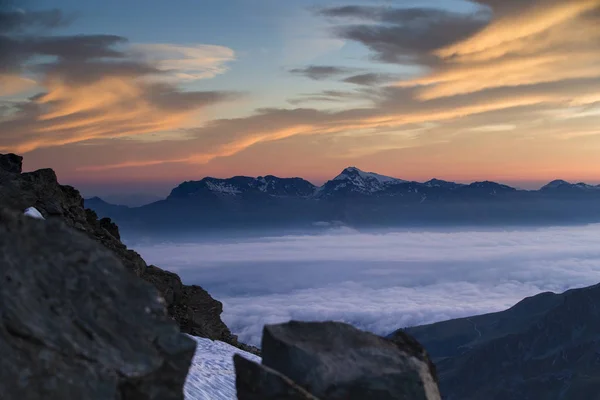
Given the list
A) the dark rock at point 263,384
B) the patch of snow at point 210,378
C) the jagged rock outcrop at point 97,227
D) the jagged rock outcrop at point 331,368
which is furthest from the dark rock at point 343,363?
the jagged rock outcrop at point 97,227

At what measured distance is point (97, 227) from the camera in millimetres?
58844

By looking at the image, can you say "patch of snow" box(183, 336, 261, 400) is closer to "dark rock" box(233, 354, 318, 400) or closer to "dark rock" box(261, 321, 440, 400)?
"dark rock" box(261, 321, 440, 400)

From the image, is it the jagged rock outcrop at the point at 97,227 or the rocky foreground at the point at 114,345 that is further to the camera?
the jagged rock outcrop at the point at 97,227

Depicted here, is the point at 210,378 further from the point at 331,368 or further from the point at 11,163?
the point at 11,163

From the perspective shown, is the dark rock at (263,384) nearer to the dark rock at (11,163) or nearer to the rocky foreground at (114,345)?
the rocky foreground at (114,345)

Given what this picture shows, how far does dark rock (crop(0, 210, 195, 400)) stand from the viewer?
12.1 meters

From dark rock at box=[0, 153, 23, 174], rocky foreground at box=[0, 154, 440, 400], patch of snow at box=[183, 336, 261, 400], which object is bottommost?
patch of snow at box=[183, 336, 261, 400]

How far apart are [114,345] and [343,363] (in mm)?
5718

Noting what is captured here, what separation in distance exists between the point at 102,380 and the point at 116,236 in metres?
55.4

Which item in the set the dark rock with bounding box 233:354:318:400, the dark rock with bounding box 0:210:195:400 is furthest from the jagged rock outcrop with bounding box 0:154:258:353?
the dark rock with bounding box 233:354:318:400

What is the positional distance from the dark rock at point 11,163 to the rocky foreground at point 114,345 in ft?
148

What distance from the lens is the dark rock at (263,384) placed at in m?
13.8

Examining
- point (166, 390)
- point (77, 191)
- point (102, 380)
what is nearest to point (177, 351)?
point (166, 390)

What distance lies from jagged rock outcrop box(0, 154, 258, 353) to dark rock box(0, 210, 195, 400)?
88.4 ft
